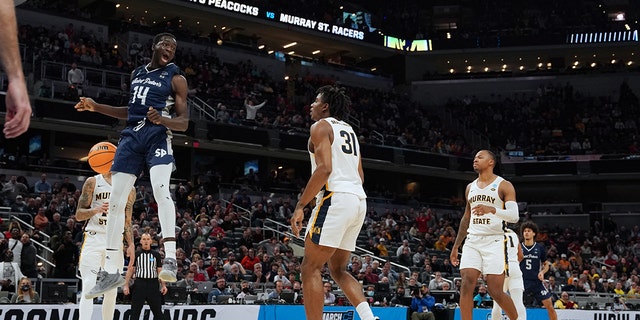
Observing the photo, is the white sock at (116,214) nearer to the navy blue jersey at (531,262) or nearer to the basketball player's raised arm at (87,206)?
the basketball player's raised arm at (87,206)

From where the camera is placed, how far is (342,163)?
7.51 meters

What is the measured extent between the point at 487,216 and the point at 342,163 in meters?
3.72

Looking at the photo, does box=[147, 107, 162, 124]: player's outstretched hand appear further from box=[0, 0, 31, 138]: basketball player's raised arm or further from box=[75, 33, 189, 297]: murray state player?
box=[0, 0, 31, 138]: basketball player's raised arm

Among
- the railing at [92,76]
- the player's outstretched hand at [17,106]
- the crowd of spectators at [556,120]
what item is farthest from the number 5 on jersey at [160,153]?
the crowd of spectators at [556,120]

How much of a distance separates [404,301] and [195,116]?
18.3 metres

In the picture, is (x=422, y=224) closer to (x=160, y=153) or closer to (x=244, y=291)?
(x=244, y=291)

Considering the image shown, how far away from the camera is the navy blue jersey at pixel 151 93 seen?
788 centimetres

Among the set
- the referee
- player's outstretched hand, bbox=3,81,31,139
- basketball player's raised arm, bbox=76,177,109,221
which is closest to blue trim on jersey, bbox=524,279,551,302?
the referee

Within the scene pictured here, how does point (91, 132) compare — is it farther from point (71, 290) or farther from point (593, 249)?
point (593, 249)

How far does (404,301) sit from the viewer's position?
1692 centimetres

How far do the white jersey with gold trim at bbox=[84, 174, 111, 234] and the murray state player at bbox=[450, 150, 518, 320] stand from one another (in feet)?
14.6

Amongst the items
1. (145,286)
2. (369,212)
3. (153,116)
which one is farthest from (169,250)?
(369,212)

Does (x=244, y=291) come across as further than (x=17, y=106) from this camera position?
Yes


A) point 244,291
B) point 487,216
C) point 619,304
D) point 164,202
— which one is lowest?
point 619,304
